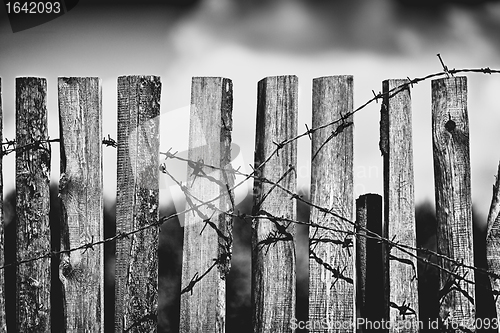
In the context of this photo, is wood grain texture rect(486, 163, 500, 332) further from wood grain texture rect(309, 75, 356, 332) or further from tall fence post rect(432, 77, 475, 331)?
wood grain texture rect(309, 75, 356, 332)

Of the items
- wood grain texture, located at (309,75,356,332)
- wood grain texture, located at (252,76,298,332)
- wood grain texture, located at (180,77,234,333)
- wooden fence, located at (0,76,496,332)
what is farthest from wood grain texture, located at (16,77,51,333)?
wood grain texture, located at (309,75,356,332)

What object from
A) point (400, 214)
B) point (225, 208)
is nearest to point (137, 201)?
point (225, 208)

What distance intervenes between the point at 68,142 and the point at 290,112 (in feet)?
3.85

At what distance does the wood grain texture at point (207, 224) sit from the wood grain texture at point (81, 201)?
46cm

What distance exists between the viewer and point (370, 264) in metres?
3.53

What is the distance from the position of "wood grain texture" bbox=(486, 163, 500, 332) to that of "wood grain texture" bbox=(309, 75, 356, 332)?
0.70 m

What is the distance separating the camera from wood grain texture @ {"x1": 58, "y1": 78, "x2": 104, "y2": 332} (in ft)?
9.75

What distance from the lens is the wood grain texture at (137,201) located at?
9.64 feet

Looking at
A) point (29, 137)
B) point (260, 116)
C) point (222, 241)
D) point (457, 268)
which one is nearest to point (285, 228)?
point (222, 241)

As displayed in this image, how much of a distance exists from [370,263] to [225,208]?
1.11 metres

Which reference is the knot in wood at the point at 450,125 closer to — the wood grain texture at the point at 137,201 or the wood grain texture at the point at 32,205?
the wood grain texture at the point at 137,201

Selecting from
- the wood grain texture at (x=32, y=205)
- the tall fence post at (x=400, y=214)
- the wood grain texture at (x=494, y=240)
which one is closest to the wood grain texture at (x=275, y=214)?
the tall fence post at (x=400, y=214)

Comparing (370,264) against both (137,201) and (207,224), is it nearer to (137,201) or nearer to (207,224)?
(207,224)

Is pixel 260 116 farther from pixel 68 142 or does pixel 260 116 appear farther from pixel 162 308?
pixel 162 308
